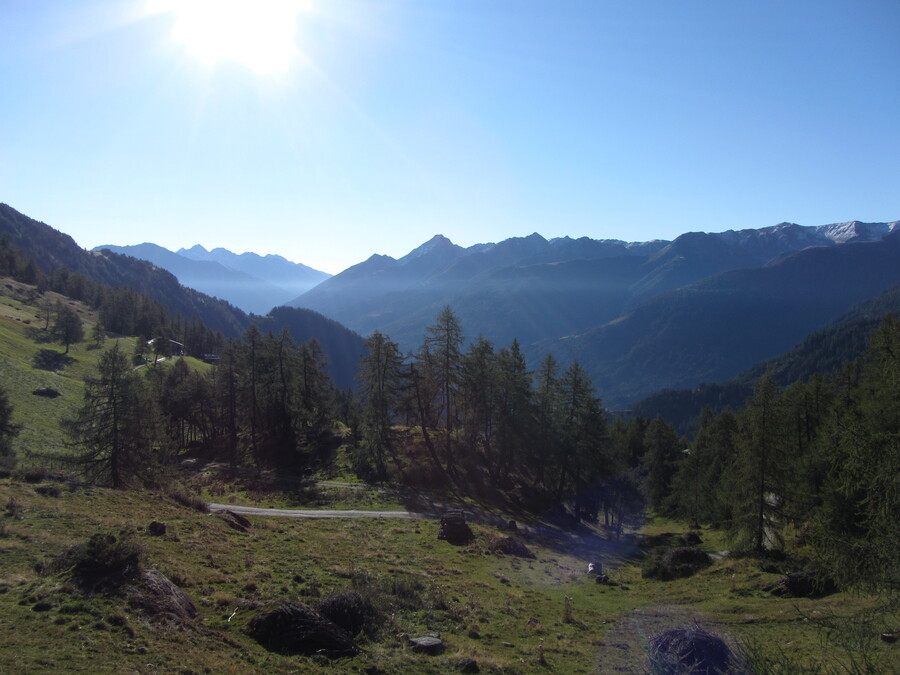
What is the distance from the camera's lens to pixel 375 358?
165 feet

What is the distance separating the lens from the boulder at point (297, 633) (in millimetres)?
13758

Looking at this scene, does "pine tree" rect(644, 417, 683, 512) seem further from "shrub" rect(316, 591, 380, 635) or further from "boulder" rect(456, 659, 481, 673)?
"shrub" rect(316, 591, 380, 635)

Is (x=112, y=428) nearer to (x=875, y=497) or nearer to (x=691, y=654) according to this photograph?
(x=691, y=654)

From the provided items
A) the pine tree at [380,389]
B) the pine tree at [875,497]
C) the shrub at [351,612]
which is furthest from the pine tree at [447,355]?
the pine tree at [875,497]

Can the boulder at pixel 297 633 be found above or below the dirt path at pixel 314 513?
above

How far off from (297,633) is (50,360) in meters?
100

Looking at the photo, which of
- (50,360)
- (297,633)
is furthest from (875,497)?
(50,360)

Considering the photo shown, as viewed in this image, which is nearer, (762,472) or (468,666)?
(468,666)

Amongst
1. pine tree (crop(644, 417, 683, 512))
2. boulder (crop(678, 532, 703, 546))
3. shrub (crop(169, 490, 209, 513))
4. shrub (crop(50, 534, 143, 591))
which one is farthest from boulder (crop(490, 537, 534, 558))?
pine tree (crop(644, 417, 683, 512))

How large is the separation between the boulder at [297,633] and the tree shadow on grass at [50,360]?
90.8 m

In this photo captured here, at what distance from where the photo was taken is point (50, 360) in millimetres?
87812

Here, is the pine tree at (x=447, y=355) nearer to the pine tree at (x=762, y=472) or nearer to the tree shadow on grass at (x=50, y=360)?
the pine tree at (x=762, y=472)

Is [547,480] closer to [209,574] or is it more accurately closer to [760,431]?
[760,431]

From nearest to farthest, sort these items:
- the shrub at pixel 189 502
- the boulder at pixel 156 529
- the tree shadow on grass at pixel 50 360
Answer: the boulder at pixel 156 529
the shrub at pixel 189 502
the tree shadow on grass at pixel 50 360
